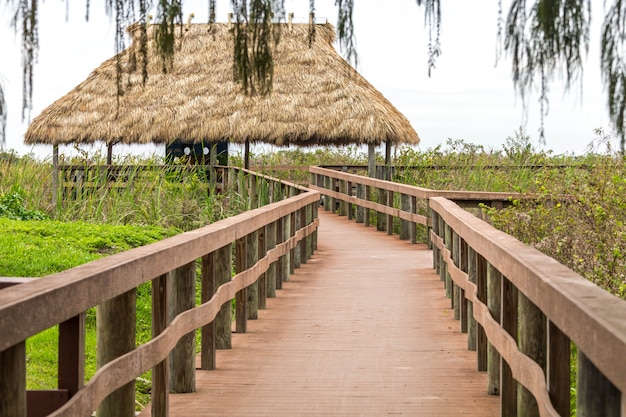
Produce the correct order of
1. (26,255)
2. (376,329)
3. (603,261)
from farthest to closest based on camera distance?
(26,255) → (603,261) → (376,329)

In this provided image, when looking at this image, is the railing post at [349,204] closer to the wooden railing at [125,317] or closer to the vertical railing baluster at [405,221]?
the vertical railing baluster at [405,221]

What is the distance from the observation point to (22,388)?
2.94 metres

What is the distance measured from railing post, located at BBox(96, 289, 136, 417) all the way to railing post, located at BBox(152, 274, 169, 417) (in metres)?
0.52

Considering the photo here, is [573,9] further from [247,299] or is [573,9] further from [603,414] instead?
[247,299]

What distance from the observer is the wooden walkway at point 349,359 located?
5.25 meters

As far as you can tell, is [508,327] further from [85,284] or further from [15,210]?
[15,210]

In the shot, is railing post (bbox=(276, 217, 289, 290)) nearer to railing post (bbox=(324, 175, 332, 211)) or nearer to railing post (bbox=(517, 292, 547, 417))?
railing post (bbox=(517, 292, 547, 417))

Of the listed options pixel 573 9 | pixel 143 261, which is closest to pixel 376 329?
pixel 143 261

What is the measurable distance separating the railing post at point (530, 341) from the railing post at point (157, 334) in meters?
1.71

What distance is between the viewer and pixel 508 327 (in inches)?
189

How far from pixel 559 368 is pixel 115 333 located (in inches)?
71.6

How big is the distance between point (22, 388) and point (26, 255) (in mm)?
7166

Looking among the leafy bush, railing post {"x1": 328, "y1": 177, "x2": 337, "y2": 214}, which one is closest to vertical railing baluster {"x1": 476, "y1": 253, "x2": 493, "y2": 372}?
the leafy bush

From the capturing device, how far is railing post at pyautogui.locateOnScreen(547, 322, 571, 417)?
11.7 ft
